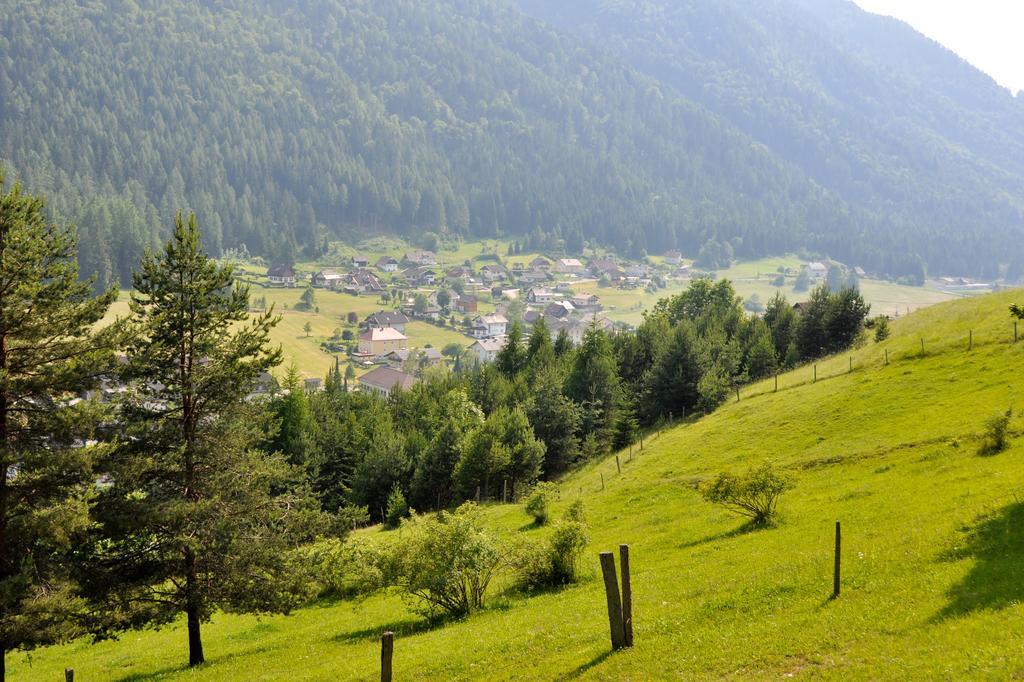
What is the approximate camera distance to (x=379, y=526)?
208 feet

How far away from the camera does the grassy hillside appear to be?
658 inches

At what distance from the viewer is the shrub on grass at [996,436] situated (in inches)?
1238

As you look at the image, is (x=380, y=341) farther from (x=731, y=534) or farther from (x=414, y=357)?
(x=731, y=534)

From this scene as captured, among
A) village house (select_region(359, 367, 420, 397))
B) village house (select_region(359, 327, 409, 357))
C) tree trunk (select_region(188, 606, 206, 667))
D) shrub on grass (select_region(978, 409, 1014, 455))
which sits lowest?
tree trunk (select_region(188, 606, 206, 667))

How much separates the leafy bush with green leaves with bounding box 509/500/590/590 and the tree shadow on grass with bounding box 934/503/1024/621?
12657 mm

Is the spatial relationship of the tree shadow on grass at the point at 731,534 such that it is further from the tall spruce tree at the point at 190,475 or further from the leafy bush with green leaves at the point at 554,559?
the tall spruce tree at the point at 190,475

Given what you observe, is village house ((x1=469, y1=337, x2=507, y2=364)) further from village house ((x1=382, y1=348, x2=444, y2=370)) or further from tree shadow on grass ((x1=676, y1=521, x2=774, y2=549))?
tree shadow on grass ((x1=676, y1=521, x2=774, y2=549))

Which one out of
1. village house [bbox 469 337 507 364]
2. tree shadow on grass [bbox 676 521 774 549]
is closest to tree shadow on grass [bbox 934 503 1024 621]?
tree shadow on grass [bbox 676 521 774 549]

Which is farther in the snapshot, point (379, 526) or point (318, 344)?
point (318, 344)

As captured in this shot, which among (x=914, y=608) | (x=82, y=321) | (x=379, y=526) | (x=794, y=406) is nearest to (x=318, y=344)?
(x=379, y=526)

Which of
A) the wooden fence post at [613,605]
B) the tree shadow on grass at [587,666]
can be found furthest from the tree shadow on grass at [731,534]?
the tree shadow on grass at [587,666]

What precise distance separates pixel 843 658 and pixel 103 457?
2326 cm

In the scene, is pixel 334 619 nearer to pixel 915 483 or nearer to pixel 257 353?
pixel 257 353

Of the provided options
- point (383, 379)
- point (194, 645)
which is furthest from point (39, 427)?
point (383, 379)
